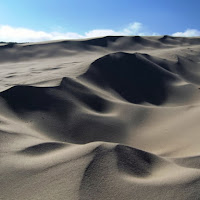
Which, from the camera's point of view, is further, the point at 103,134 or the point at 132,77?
the point at 132,77

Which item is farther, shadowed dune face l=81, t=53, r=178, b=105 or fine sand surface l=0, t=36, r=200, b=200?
shadowed dune face l=81, t=53, r=178, b=105

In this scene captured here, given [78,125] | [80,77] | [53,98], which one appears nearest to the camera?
[78,125]

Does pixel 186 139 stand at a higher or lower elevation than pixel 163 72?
lower

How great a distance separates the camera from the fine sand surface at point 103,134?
176 cm

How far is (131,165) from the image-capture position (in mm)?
2045

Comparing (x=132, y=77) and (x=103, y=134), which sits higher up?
(x=132, y=77)

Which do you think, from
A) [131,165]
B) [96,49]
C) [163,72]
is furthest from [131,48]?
[131,165]

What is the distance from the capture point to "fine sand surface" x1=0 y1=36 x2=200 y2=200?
1761 mm

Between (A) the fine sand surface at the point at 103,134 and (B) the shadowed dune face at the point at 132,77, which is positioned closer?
(A) the fine sand surface at the point at 103,134

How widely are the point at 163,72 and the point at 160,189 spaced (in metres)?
5.58

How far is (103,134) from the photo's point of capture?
360 centimetres

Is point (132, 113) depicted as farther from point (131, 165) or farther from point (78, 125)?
point (131, 165)

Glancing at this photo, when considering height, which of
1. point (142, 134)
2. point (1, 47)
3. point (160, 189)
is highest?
point (1, 47)

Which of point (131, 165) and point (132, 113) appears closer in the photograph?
point (131, 165)
